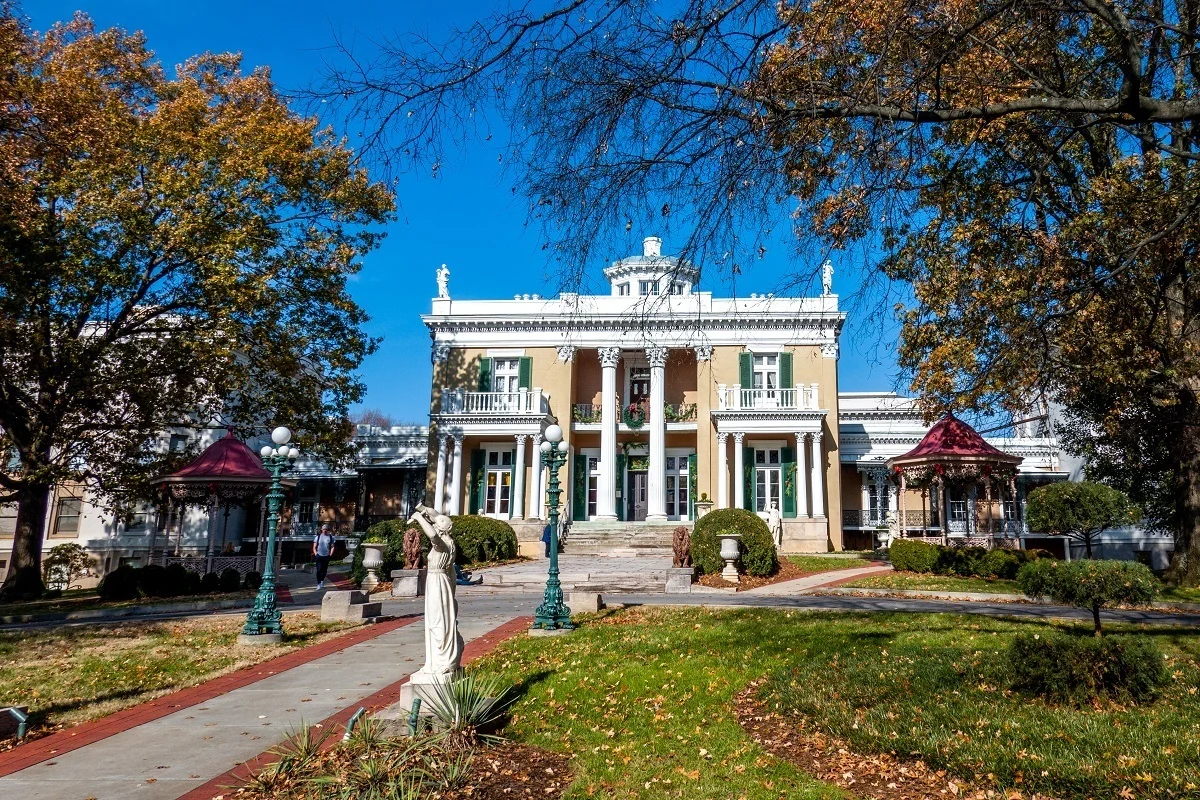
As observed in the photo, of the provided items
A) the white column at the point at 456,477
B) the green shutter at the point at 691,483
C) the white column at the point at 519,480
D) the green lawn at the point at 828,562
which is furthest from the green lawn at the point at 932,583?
the white column at the point at 456,477

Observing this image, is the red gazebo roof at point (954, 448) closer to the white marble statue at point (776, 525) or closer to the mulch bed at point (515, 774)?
the white marble statue at point (776, 525)

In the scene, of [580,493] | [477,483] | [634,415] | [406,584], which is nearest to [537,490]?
[580,493]

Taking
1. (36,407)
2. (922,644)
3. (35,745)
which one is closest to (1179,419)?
(922,644)

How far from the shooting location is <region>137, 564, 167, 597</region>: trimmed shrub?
19297mm

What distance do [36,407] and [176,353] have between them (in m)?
3.51

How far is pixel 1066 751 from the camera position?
5.40 meters

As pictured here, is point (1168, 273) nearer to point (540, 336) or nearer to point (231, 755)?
point (231, 755)

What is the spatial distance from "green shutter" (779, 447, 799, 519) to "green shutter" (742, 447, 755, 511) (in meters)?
1.27

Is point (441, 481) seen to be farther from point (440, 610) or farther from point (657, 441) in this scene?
point (440, 610)

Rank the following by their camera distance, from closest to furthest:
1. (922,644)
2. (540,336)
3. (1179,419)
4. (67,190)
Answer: (922,644)
(1179,419)
(67,190)
(540,336)

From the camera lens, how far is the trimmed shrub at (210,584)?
2069 centimetres

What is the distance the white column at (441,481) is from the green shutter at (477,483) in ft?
4.24

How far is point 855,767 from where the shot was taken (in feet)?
18.5

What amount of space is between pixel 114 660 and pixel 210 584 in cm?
1081
